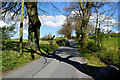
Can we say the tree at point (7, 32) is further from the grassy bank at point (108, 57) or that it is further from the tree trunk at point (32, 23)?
the grassy bank at point (108, 57)

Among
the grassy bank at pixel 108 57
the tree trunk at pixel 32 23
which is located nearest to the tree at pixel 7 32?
the tree trunk at pixel 32 23

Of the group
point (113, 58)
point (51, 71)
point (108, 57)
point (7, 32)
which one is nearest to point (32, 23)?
point (7, 32)

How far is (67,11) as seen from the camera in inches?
714

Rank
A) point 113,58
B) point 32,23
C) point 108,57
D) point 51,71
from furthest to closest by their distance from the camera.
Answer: point 32,23
point 108,57
point 113,58
point 51,71

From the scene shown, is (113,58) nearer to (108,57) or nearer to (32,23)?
(108,57)

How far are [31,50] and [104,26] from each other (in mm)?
8280

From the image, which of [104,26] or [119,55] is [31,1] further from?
[119,55]

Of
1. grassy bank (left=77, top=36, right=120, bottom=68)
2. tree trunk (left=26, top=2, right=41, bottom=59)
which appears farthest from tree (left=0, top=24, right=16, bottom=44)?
grassy bank (left=77, top=36, right=120, bottom=68)

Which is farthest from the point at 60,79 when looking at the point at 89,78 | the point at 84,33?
the point at 84,33

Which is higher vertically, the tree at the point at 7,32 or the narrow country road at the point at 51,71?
the tree at the point at 7,32

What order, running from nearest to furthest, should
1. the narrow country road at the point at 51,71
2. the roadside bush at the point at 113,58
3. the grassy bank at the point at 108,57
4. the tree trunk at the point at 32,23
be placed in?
the narrow country road at the point at 51,71, the roadside bush at the point at 113,58, the grassy bank at the point at 108,57, the tree trunk at the point at 32,23

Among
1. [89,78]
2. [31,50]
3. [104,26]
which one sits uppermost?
[104,26]

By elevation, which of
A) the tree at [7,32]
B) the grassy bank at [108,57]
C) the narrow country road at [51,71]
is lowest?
the narrow country road at [51,71]

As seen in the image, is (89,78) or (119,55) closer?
(89,78)
